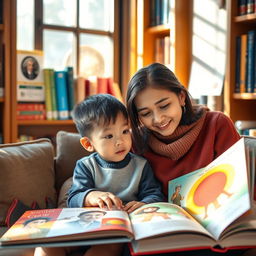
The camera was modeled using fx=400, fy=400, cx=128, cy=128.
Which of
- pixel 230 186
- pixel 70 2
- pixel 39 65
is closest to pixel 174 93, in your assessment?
pixel 230 186

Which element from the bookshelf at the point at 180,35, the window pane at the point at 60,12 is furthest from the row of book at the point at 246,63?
the window pane at the point at 60,12

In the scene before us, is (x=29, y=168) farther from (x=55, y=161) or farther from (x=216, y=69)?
(x=216, y=69)

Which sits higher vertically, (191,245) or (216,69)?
(216,69)

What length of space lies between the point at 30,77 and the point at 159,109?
144 cm

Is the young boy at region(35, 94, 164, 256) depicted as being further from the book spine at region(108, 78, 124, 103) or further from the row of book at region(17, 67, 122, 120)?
the book spine at region(108, 78, 124, 103)

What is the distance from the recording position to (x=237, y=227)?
37.6 inches

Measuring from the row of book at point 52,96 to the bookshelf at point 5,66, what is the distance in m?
0.11

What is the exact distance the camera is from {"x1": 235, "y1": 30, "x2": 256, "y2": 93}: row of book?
7.45 ft

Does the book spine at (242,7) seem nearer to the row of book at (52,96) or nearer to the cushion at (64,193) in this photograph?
the row of book at (52,96)

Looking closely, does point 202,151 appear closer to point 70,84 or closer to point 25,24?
point 70,84

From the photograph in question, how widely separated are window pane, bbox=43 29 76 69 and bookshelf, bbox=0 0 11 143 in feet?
1.35

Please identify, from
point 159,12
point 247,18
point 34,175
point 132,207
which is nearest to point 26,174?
point 34,175

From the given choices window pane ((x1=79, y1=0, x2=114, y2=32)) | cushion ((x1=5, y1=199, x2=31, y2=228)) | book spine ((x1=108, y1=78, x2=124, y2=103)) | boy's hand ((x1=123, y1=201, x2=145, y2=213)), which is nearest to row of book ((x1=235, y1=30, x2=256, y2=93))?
book spine ((x1=108, y1=78, x2=124, y2=103))

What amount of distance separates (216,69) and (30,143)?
1.35 meters
